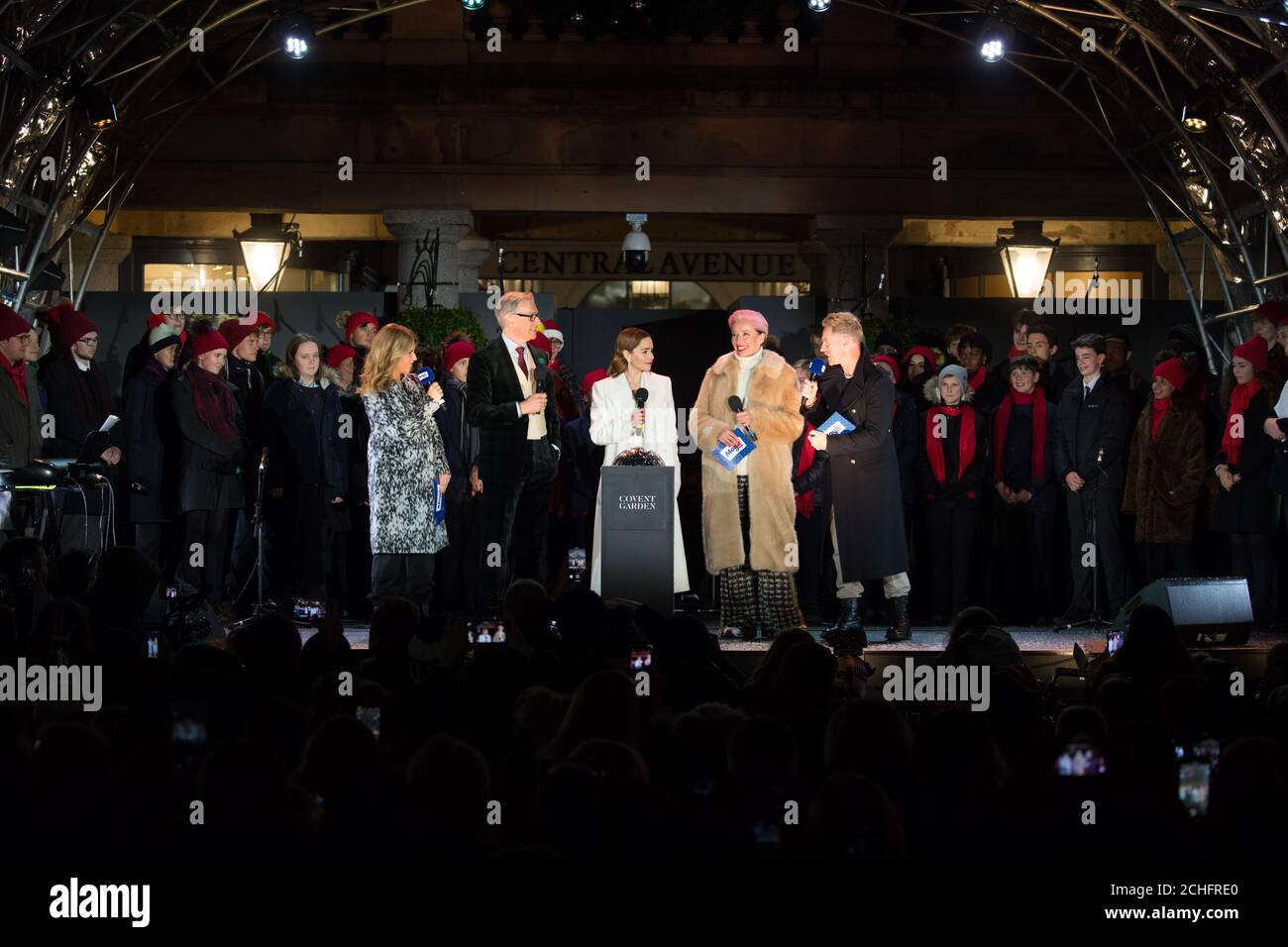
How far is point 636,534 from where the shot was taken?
899 cm

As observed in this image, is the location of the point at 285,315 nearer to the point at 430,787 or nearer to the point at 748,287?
the point at 748,287

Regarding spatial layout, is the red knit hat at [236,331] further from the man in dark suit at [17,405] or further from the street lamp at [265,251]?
the street lamp at [265,251]

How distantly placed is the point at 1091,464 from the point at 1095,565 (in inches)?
26.4

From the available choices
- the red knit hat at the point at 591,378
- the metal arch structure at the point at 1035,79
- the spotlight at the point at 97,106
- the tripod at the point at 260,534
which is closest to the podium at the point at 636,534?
the red knit hat at the point at 591,378

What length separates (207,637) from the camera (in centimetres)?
847

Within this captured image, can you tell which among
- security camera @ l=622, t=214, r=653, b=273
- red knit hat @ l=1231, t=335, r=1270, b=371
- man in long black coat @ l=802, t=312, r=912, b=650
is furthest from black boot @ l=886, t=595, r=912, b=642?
security camera @ l=622, t=214, r=653, b=273

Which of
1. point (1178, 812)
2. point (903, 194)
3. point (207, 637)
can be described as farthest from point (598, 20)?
point (1178, 812)

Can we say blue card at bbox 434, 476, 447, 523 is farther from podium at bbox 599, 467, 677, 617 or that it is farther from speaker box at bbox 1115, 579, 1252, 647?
speaker box at bbox 1115, 579, 1252, 647

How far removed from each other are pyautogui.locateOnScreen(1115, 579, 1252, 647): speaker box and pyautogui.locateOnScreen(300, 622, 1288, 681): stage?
10 cm

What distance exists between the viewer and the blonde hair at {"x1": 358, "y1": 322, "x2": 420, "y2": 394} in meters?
9.12

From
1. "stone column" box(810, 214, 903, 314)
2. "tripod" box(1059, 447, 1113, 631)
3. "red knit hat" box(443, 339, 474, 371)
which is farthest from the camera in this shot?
"stone column" box(810, 214, 903, 314)

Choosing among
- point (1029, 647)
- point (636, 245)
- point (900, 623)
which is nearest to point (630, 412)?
point (900, 623)

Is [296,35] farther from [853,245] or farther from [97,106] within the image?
[853,245]

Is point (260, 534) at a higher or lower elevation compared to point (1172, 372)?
lower
